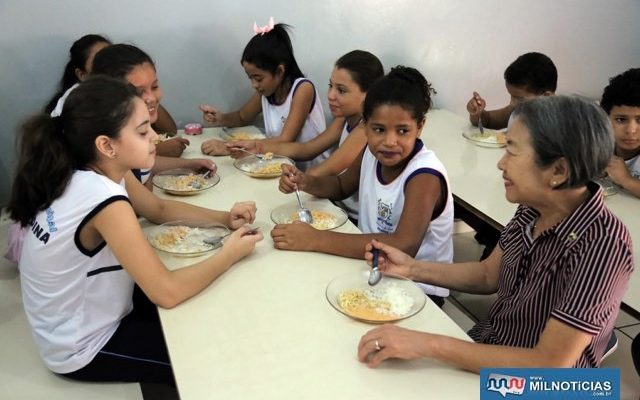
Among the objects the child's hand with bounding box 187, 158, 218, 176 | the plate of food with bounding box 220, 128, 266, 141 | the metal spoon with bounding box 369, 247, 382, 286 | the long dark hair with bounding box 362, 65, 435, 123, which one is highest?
the long dark hair with bounding box 362, 65, 435, 123

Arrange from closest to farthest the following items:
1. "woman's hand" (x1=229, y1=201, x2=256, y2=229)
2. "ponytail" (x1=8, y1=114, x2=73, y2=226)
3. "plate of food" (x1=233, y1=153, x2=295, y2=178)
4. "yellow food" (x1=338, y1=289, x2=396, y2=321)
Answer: "yellow food" (x1=338, y1=289, x2=396, y2=321) < "ponytail" (x1=8, y1=114, x2=73, y2=226) < "woman's hand" (x1=229, y1=201, x2=256, y2=229) < "plate of food" (x1=233, y1=153, x2=295, y2=178)

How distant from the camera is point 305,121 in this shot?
112 inches

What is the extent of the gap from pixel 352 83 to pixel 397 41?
1126mm

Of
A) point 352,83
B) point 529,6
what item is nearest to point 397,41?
point 529,6

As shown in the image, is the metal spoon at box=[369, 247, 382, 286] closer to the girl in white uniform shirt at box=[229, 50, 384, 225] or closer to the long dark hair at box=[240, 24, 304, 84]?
the girl in white uniform shirt at box=[229, 50, 384, 225]

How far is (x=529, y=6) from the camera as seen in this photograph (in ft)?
11.9

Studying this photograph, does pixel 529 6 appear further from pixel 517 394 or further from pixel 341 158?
pixel 517 394

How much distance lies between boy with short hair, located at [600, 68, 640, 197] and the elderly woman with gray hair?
3.30 feet

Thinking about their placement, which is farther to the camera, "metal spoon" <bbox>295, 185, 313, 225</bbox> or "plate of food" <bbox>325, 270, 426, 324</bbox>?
"metal spoon" <bbox>295, 185, 313, 225</bbox>

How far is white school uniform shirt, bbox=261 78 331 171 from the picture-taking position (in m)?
2.85

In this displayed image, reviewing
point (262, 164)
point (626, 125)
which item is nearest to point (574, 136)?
point (626, 125)

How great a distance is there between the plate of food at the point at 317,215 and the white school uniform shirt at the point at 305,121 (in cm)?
83

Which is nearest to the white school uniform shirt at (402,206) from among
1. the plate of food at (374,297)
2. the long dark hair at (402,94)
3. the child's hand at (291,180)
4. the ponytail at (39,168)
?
the long dark hair at (402,94)

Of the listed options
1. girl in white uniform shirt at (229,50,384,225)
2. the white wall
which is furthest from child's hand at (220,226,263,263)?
the white wall
